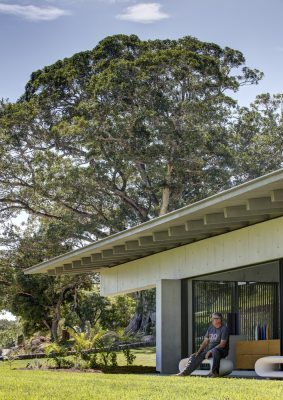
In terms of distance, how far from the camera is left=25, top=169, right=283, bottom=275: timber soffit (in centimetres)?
1167

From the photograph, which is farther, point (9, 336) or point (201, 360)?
point (9, 336)

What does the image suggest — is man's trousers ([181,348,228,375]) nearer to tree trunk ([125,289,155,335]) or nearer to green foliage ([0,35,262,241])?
green foliage ([0,35,262,241])

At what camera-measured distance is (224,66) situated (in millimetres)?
35531

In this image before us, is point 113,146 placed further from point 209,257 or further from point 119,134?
point 209,257

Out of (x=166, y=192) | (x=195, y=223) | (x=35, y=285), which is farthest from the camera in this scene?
(x=35, y=285)

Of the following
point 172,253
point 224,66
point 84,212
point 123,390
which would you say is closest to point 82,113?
point 84,212

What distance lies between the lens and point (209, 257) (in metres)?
15.4

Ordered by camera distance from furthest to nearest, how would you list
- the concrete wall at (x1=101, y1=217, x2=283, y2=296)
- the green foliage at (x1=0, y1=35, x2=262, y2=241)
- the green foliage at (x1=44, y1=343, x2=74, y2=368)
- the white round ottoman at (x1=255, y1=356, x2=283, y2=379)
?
the green foliage at (x1=0, y1=35, x2=262, y2=241) → the green foliage at (x1=44, y1=343, x2=74, y2=368) → the concrete wall at (x1=101, y1=217, x2=283, y2=296) → the white round ottoman at (x1=255, y1=356, x2=283, y2=379)

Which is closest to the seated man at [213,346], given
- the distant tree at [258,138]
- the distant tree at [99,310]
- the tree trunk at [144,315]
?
the distant tree at [258,138]

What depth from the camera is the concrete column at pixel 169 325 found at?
16703mm

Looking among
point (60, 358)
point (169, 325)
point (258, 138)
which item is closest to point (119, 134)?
point (258, 138)

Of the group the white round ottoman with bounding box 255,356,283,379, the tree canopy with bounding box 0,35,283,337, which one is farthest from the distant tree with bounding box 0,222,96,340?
the white round ottoman with bounding box 255,356,283,379

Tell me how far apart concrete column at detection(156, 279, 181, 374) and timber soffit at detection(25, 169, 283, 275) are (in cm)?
95

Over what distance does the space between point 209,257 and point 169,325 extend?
2.20 metres
